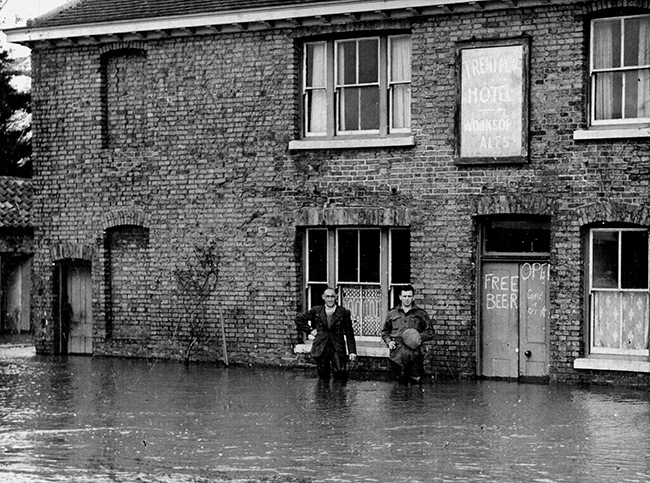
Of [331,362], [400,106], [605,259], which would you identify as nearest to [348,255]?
[331,362]

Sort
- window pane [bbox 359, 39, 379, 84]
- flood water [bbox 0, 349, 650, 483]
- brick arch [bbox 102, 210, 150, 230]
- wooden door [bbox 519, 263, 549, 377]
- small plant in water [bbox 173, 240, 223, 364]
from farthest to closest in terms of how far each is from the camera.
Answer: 1. brick arch [bbox 102, 210, 150, 230]
2. small plant in water [bbox 173, 240, 223, 364]
3. window pane [bbox 359, 39, 379, 84]
4. wooden door [bbox 519, 263, 549, 377]
5. flood water [bbox 0, 349, 650, 483]

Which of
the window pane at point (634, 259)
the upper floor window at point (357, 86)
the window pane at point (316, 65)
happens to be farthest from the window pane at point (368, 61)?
the window pane at point (634, 259)

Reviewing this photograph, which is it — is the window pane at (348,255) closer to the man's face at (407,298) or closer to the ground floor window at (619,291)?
the man's face at (407,298)

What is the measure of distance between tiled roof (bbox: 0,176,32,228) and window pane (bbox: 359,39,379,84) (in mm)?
13238

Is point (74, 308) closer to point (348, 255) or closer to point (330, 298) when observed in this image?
point (348, 255)

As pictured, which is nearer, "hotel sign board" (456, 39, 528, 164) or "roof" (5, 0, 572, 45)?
"hotel sign board" (456, 39, 528, 164)

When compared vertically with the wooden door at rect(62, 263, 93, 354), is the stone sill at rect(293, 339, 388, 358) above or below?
below

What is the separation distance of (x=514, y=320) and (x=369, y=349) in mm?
2587

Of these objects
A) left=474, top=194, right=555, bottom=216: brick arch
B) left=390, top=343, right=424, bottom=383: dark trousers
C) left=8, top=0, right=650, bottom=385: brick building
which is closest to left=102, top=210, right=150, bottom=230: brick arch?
left=8, top=0, right=650, bottom=385: brick building

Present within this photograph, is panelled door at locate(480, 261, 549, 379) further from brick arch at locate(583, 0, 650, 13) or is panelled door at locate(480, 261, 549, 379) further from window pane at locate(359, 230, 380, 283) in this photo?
brick arch at locate(583, 0, 650, 13)

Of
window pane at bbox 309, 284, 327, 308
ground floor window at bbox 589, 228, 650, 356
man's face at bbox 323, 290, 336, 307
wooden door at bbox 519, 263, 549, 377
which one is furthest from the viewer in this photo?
window pane at bbox 309, 284, 327, 308

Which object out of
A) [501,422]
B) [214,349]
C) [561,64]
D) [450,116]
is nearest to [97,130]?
[214,349]

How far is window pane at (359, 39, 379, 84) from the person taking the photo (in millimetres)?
23469

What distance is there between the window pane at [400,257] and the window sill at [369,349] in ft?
3.64
